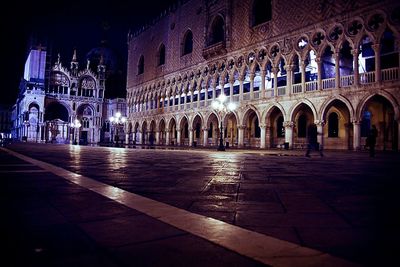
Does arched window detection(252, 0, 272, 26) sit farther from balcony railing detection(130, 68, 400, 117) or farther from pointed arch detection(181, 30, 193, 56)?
pointed arch detection(181, 30, 193, 56)

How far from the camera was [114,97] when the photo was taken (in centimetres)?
7238

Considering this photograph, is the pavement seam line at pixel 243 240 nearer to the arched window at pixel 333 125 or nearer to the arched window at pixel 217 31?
the arched window at pixel 333 125

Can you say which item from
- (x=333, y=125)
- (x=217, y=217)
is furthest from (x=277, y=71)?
(x=217, y=217)

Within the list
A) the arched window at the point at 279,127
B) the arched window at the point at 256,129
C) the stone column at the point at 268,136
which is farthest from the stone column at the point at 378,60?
the arched window at the point at 256,129

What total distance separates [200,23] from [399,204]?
38.0 meters

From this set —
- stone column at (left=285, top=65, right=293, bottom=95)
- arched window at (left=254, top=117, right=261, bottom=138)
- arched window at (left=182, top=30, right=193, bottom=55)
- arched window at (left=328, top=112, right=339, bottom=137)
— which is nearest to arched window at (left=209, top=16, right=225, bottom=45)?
arched window at (left=182, top=30, right=193, bottom=55)

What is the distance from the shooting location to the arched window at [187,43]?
138ft

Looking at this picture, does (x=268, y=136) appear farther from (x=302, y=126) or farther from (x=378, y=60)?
(x=378, y=60)

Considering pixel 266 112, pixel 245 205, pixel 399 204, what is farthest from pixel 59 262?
pixel 266 112

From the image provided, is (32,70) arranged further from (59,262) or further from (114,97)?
(59,262)

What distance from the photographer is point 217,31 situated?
1480 inches

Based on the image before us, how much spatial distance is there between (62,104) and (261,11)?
46825 millimetres

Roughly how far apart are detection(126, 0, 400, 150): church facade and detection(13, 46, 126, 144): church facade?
2135cm

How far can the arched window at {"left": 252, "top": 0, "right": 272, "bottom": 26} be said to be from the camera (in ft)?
103
